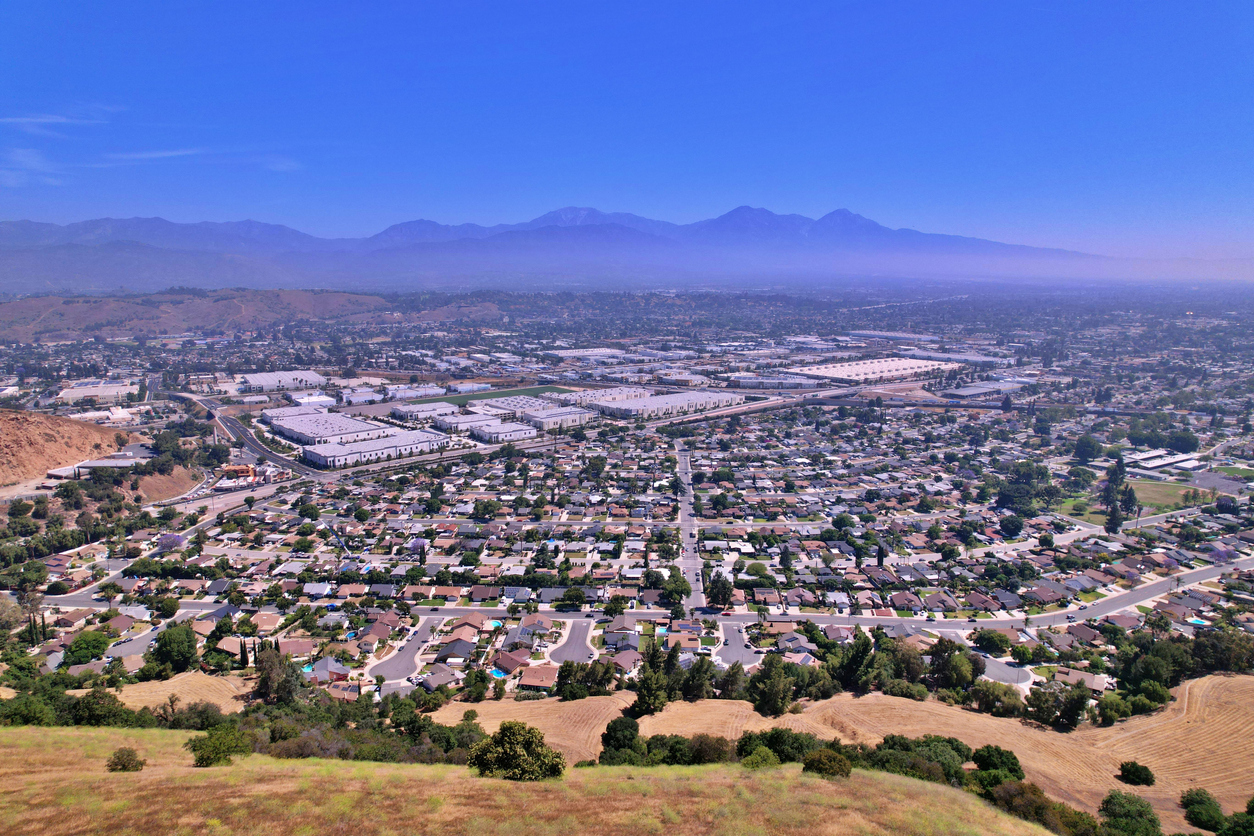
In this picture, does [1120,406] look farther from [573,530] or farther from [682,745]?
[682,745]

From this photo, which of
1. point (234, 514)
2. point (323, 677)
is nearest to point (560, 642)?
point (323, 677)

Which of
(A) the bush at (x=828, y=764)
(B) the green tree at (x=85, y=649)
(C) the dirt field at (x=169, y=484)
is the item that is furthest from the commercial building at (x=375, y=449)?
(A) the bush at (x=828, y=764)

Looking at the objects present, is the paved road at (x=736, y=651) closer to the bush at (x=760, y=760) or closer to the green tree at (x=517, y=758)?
the bush at (x=760, y=760)

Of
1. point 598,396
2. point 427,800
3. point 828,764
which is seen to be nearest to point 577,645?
point 828,764

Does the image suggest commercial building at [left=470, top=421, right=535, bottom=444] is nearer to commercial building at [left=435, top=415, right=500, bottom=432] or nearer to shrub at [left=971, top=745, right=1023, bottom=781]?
commercial building at [left=435, top=415, right=500, bottom=432]

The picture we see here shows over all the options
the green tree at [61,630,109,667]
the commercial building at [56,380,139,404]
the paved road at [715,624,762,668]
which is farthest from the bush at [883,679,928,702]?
the commercial building at [56,380,139,404]

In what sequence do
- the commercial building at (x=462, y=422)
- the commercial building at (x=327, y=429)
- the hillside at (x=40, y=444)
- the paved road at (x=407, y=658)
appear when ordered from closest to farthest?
the paved road at (x=407, y=658) < the hillside at (x=40, y=444) < the commercial building at (x=327, y=429) < the commercial building at (x=462, y=422)

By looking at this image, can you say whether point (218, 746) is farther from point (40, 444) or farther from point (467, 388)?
point (467, 388)
